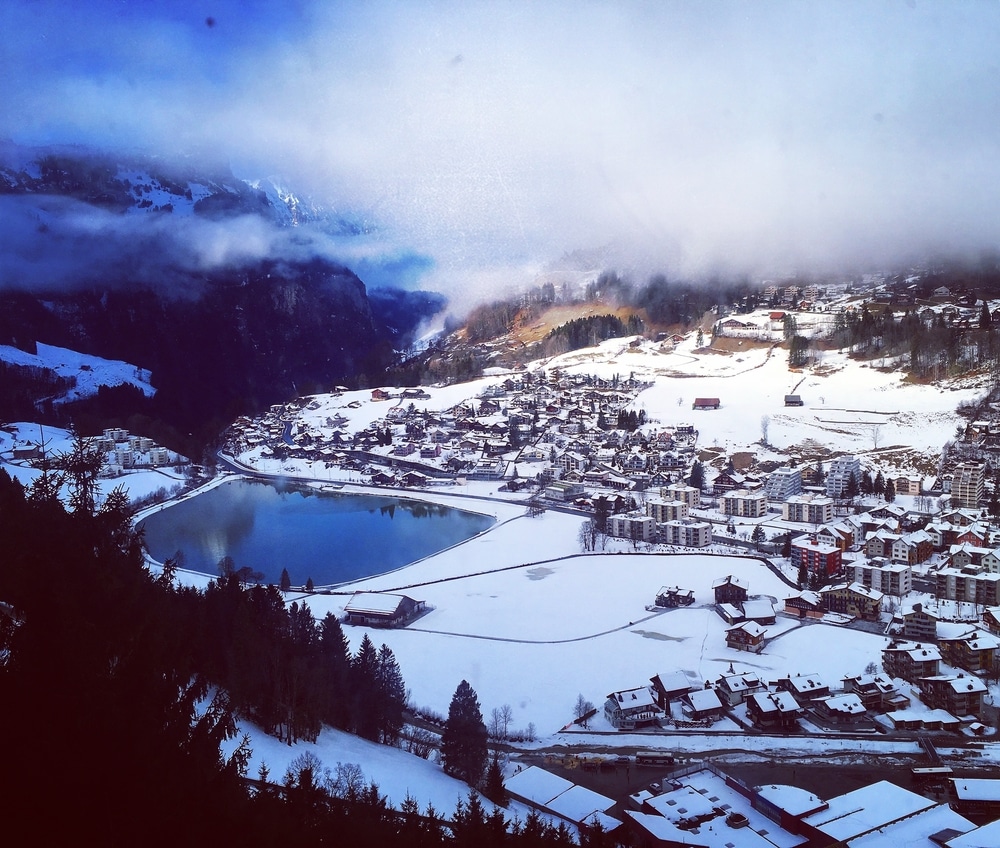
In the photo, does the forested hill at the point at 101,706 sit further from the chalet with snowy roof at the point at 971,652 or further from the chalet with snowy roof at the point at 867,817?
the chalet with snowy roof at the point at 971,652

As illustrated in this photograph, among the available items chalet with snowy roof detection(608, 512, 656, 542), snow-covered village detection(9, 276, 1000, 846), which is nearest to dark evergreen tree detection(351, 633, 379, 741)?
snow-covered village detection(9, 276, 1000, 846)

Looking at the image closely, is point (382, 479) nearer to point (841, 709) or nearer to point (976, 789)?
point (841, 709)

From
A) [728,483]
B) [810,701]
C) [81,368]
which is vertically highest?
[81,368]

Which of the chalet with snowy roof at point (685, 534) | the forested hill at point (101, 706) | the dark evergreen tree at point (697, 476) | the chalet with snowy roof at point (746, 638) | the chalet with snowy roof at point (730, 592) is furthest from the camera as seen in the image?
the dark evergreen tree at point (697, 476)

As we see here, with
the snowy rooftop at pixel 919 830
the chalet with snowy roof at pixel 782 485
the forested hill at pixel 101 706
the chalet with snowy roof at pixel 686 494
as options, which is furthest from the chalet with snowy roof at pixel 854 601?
the forested hill at pixel 101 706

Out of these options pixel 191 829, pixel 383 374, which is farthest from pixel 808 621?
pixel 383 374

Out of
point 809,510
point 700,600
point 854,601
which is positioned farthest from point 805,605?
point 809,510
